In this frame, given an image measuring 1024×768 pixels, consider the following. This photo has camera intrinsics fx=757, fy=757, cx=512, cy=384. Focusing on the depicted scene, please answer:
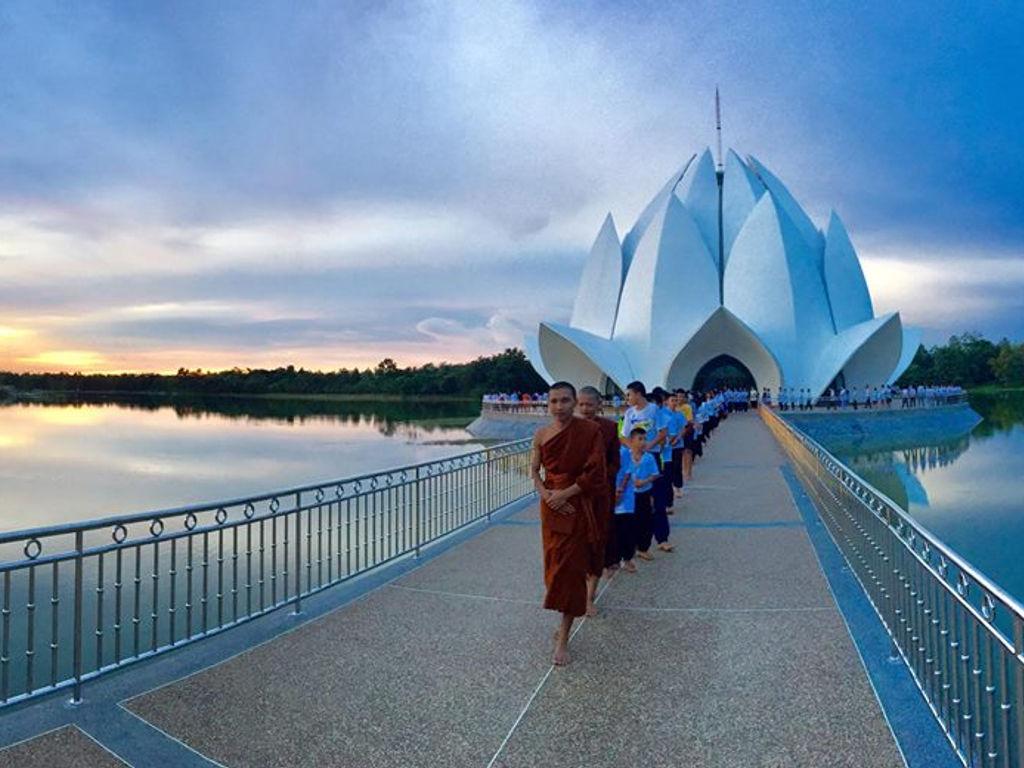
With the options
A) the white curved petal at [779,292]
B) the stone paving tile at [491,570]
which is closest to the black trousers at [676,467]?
the stone paving tile at [491,570]

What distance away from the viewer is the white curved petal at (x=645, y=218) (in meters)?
40.1

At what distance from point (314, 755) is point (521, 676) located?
3.20 ft

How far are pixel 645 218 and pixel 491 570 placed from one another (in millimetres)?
37945

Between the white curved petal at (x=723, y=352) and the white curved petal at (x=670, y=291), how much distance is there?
2.94 ft

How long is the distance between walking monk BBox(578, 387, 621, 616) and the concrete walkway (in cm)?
33

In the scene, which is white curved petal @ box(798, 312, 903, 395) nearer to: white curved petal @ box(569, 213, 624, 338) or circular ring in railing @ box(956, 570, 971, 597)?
white curved petal @ box(569, 213, 624, 338)

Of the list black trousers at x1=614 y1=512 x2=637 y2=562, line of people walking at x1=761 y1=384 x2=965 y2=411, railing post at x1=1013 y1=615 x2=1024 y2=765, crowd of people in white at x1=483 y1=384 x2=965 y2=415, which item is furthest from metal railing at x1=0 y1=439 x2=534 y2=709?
line of people walking at x1=761 y1=384 x2=965 y2=411

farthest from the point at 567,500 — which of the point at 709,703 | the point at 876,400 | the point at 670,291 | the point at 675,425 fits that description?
the point at 670,291

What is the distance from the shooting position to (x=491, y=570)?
16.8ft

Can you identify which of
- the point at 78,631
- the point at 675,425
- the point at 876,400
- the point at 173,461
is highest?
the point at 876,400

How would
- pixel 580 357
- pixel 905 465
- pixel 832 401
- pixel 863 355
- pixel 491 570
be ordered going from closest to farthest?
pixel 491 570
pixel 905 465
pixel 832 401
pixel 863 355
pixel 580 357

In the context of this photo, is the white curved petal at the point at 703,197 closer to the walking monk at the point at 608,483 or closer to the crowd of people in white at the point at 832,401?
the crowd of people in white at the point at 832,401

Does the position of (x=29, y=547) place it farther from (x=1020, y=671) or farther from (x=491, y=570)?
(x=1020, y=671)

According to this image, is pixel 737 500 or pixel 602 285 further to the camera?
pixel 602 285
